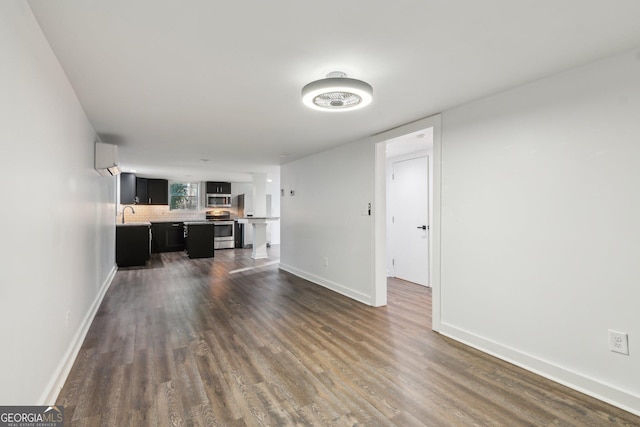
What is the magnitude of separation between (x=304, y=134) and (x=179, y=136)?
1673 millimetres

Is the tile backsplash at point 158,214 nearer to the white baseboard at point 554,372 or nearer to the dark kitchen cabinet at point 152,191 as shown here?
the dark kitchen cabinet at point 152,191

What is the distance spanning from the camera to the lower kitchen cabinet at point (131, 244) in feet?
21.6

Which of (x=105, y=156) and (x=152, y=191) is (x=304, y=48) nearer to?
(x=105, y=156)

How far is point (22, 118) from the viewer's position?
147 cm

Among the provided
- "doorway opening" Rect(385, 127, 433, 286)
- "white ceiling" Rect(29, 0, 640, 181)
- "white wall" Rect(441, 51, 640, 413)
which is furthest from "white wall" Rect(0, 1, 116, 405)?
"doorway opening" Rect(385, 127, 433, 286)

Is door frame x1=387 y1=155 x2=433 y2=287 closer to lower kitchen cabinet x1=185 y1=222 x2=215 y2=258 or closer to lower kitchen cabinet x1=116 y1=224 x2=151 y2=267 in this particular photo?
lower kitchen cabinet x1=185 y1=222 x2=215 y2=258

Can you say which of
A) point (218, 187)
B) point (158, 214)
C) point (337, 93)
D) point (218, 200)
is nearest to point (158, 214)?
point (158, 214)

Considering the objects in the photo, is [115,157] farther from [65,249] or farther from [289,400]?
[289,400]

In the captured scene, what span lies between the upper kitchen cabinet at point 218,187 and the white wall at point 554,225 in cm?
863

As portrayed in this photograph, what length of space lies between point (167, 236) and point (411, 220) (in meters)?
7.10

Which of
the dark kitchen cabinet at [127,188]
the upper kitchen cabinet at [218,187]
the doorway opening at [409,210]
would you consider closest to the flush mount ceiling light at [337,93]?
the doorway opening at [409,210]

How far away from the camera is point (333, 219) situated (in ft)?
16.1

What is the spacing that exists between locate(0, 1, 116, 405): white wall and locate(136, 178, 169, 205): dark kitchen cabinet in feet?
22.3

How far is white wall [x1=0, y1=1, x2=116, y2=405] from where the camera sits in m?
1.33
